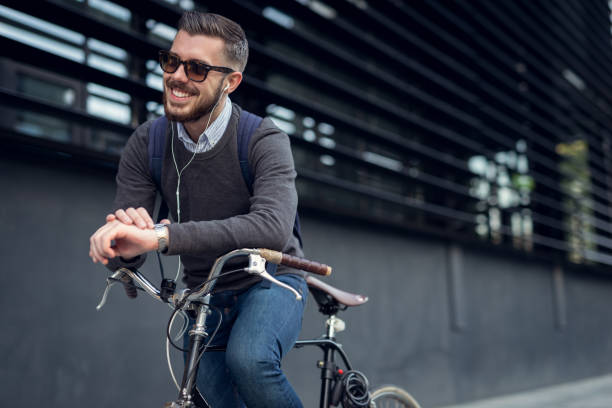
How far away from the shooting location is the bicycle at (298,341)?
1820 mm

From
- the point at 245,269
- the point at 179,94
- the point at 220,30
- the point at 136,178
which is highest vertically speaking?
the point at 220,30

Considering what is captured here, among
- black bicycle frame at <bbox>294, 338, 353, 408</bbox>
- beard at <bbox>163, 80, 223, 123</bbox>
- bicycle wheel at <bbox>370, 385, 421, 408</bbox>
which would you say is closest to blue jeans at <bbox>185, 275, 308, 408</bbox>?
black bicycle frame at <bbox>294, 338, 353, 408</bbox>

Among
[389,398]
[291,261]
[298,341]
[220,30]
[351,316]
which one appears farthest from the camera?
[351,316]

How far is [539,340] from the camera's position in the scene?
7699 mm

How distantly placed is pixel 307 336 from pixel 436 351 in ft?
6.56

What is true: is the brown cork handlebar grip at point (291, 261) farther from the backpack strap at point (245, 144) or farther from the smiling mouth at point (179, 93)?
the smiling mouth at point (179, 93)

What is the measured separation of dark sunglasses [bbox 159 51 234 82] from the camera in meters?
2.00

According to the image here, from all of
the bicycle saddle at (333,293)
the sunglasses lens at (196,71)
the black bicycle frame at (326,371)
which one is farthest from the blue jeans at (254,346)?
the sunglasses lens at (196,71)

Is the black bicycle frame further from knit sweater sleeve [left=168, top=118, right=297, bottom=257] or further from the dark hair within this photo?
the dark hair

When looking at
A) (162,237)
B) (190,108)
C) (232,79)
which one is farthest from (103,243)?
(232,79)

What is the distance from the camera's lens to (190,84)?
2018 millimetres

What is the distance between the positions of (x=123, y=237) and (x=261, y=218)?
461mm

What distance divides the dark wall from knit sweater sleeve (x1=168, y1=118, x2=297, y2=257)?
174 cm

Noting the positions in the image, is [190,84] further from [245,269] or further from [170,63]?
[245,269]
